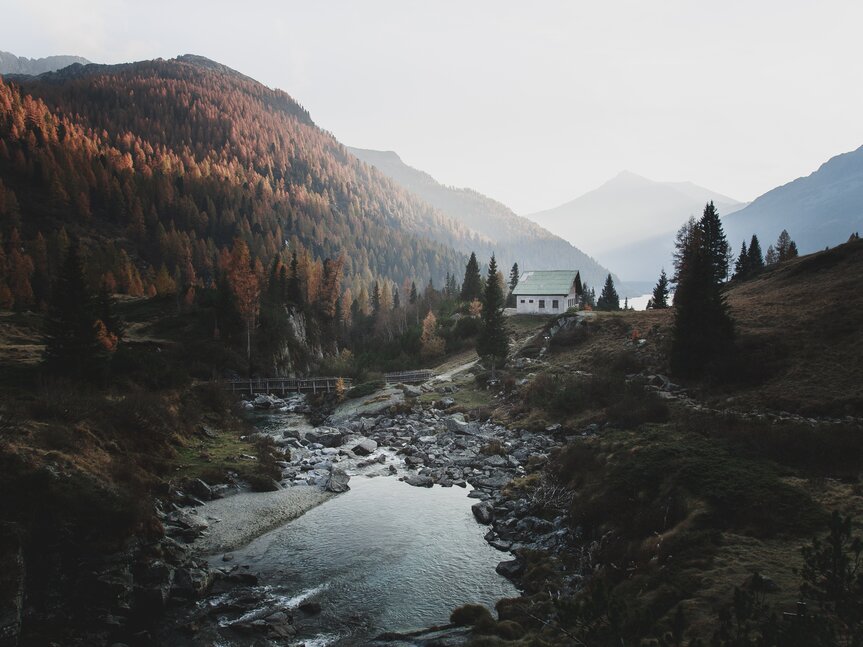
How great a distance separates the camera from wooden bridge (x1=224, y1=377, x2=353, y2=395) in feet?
213

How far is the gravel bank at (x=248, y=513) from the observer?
76.0 feet

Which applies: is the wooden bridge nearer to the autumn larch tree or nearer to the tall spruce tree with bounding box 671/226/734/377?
the autumn larch tree

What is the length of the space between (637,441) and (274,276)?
86.1 meters

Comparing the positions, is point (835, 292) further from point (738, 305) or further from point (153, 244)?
point (153, 244)

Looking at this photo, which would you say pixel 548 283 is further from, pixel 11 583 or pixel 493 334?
pixel 11 583

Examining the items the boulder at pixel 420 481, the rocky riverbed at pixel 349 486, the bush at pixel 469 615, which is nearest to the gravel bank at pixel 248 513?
the rocky riverbed at pixel 349 486

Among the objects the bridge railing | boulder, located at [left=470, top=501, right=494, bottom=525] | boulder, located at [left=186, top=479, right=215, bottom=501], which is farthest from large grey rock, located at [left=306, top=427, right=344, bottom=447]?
the bridge railing

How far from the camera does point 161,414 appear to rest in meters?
34.1

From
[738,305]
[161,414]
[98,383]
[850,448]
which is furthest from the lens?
[738,305]

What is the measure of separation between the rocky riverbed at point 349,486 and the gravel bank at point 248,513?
56 millimetres

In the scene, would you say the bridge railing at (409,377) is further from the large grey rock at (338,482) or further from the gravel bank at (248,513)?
the gravel bank at (248,513)

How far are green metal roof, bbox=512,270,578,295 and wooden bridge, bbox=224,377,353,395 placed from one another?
39830 mm

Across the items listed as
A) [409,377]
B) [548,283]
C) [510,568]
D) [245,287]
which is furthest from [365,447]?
[548,283]

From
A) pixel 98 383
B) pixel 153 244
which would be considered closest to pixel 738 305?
pixel 98 383
